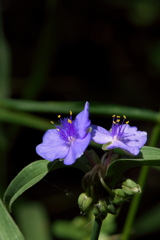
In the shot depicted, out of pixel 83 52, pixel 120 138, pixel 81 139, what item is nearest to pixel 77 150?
pixel 81 139

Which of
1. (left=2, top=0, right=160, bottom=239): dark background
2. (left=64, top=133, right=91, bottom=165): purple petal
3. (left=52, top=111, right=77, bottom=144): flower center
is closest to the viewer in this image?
(left=64, top=133, right=91, bottom=165): purple petal

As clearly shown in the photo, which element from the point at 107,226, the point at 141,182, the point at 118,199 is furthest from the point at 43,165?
the point at 107,226

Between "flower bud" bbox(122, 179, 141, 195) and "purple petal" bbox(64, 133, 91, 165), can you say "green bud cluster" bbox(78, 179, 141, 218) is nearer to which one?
"flower bud" bbox(122, 179, 141, 195)

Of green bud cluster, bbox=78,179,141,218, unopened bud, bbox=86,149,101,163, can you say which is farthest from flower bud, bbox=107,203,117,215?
unopened bud, bbox=86,149,101,163

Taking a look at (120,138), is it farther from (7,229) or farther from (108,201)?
(7,229)

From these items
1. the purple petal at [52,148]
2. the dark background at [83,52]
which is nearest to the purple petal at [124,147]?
the purple petal at [52,148]
